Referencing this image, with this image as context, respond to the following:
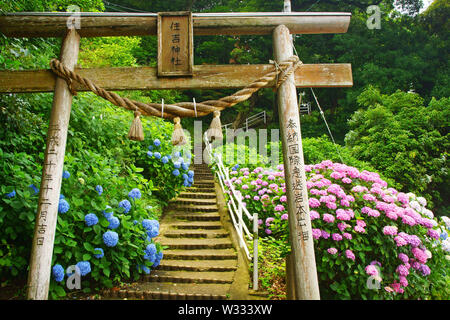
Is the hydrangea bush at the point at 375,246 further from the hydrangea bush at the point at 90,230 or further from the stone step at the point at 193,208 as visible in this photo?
the stone step at the point at 193,208

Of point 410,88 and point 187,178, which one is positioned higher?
point 410,88

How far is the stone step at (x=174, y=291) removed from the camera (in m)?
3.15

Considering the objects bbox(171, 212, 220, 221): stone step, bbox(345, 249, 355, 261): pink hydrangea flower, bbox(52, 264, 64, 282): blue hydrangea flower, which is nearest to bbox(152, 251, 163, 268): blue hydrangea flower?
Answer: bbox(52, 264, 64, 282): blue hydrangea flower

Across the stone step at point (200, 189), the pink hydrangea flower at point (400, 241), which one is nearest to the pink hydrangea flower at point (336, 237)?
the pink hydrangea flower at point (400, 241)

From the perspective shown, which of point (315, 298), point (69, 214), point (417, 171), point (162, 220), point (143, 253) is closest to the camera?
point (315, 298)

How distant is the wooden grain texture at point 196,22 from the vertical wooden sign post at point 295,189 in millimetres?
145

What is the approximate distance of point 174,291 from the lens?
335cm

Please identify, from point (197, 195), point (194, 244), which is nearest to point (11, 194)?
point (194, 244)

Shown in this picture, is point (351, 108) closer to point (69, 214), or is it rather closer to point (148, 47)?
point (148, 47)

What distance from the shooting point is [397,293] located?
2.73 m

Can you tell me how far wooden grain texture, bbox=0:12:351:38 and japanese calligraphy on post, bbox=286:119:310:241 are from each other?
1.01m

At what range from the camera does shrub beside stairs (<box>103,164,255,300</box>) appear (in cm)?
323
